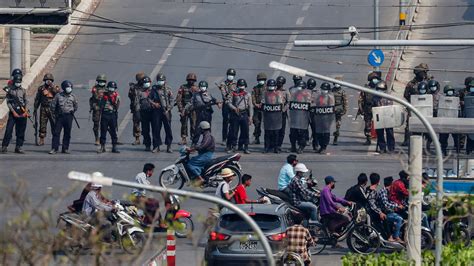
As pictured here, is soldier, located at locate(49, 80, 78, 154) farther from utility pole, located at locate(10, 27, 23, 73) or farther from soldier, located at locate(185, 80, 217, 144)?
utility pole, located at locate(10, 27, 23, 73)

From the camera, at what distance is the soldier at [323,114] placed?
1267 inches

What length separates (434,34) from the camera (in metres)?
45.7

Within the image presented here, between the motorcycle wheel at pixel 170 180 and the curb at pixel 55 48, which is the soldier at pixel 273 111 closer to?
the motorcycle wheel at pixel 170 180

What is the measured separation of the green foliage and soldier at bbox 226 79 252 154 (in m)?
12.4

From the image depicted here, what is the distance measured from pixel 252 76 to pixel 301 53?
154 inches

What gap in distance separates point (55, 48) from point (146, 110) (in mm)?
11839

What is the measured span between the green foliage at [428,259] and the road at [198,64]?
13.1 ft

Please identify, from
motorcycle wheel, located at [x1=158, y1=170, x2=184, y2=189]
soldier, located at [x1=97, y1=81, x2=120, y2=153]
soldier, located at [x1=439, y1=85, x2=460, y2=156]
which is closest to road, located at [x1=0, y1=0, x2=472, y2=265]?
motorcycle wheel, located at [x1=158, y1=170, x2=184, y2=189]

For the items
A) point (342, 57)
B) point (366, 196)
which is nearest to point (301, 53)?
point (342, 57)

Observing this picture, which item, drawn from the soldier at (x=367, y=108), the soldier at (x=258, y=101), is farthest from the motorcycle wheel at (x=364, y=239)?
the soldier at (x=367, y=108)

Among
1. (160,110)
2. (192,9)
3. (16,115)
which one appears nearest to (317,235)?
(160,110)

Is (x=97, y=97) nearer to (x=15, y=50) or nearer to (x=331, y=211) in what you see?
(x=15, y=50)

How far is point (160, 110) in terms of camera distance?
32156 mm

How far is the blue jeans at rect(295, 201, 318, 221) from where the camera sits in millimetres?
24141
